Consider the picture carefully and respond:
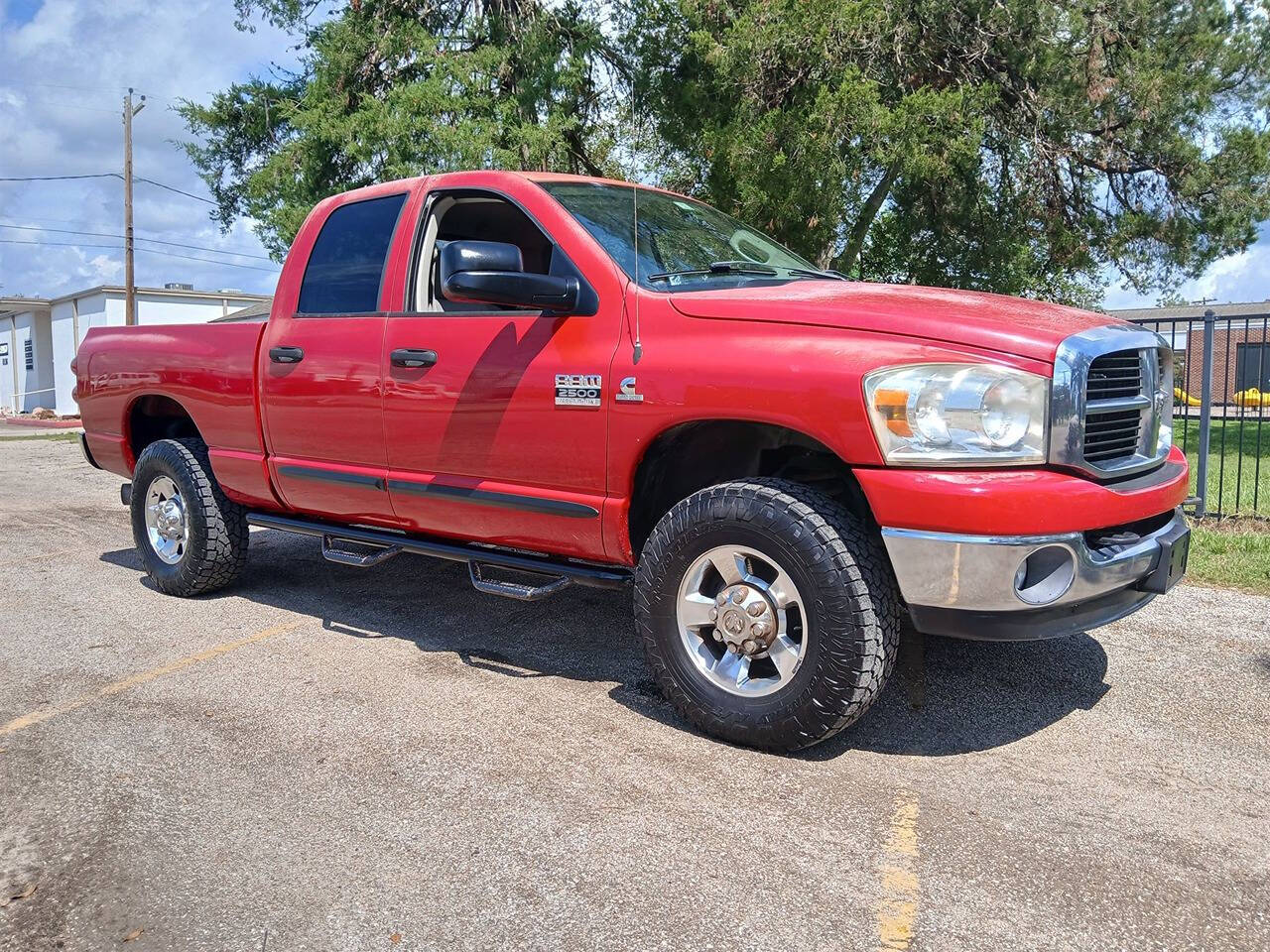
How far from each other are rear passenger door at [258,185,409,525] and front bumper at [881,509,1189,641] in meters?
2.52

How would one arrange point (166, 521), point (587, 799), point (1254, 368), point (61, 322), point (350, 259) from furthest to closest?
1. point (61, 322)
2. point (1254, 368)
3. point (166, 521)
4. point (350, 259)
5. point (587, 799)

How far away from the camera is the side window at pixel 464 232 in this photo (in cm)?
470

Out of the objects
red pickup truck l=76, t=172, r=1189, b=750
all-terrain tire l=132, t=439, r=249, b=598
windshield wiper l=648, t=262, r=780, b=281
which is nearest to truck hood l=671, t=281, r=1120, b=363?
red pickup truck l=76, t=172, r=1189, b=750

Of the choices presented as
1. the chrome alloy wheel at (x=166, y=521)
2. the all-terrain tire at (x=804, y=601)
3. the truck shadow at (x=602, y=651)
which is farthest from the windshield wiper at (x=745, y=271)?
the chrome alloy wheel at (x=166, y=521)

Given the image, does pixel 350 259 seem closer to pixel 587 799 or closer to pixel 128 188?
pixel 587 799

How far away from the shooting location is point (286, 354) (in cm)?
505

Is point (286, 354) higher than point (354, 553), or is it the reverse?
point (286, 354)

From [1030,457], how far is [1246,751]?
4.67 feet

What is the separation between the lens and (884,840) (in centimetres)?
292

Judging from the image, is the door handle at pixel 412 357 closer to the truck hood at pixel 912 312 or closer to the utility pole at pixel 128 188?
the truck hood at pixel 912 312

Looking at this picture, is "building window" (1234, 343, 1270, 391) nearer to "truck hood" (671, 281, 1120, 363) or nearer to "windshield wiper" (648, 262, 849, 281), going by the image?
"windshield wiper" (648, 262, 849, 281)

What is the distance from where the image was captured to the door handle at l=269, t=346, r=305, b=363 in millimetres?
4988

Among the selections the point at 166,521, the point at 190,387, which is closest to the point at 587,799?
the point at 190,387

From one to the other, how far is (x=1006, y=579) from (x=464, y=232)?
3.13m
